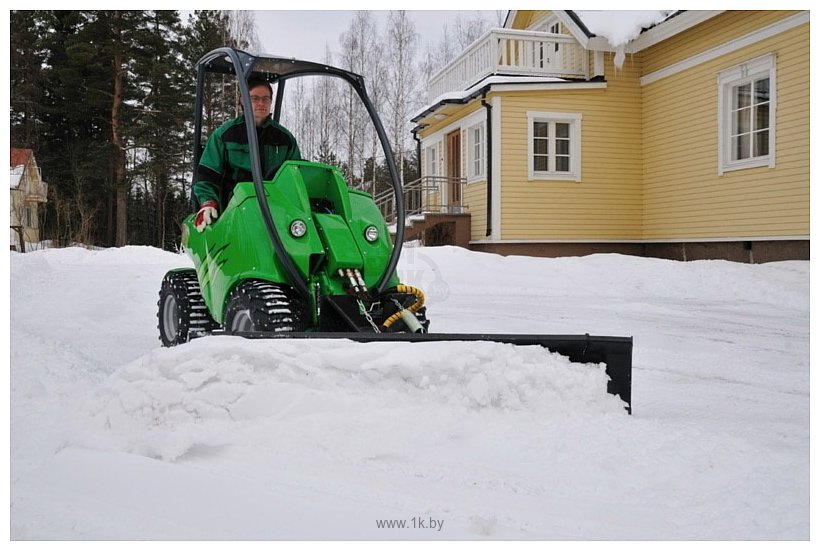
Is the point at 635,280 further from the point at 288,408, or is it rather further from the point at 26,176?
the point at 26,176

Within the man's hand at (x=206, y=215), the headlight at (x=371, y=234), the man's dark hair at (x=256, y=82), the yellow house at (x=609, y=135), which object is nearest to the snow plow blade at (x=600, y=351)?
the headlight at (x=371, y=234)

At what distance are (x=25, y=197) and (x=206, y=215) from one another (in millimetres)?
7166

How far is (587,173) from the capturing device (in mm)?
13008

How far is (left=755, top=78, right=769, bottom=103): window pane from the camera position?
1032 cm

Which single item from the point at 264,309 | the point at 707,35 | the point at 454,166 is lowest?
the point at 264,309

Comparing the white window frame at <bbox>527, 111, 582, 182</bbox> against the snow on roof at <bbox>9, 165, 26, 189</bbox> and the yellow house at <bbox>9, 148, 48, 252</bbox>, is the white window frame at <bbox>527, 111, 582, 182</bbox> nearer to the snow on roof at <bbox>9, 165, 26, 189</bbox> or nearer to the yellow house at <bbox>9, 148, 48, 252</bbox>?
the yellow house at <bbox>9, 148, 48, 252</bbox>

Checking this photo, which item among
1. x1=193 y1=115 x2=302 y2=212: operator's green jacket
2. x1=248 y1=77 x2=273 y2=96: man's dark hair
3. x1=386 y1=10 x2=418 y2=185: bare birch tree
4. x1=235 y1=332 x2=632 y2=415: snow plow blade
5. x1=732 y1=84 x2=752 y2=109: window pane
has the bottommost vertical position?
x1=235 y1=332 x2=632 y2=415: snow plow blade

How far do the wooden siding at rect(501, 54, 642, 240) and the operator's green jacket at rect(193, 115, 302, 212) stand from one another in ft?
29.4

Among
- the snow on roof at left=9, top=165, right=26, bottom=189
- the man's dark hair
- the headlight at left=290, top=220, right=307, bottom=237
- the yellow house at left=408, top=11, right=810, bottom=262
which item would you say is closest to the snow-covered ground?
the headlight at left=290, top=220, right=307, bottom=237

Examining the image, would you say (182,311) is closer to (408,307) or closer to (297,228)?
(297,228)

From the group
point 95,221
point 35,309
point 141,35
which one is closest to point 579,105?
point 141,35

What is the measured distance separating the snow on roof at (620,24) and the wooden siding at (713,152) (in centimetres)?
56

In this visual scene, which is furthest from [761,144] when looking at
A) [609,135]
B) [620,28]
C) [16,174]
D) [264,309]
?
[16,174]

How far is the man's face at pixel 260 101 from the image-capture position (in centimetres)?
404
